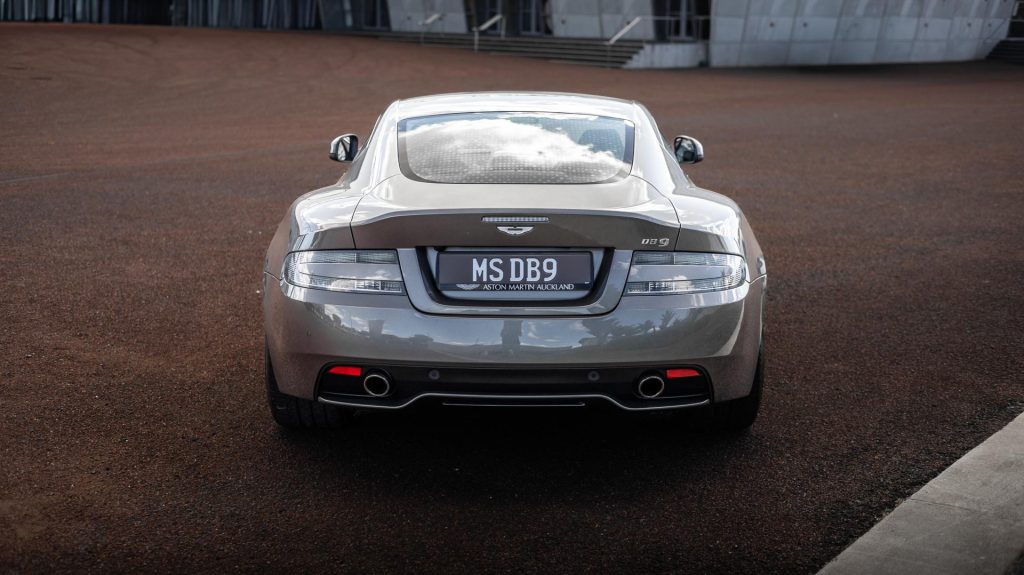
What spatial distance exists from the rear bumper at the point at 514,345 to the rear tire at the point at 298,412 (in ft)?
1.29

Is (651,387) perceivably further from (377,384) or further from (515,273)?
(377,384)

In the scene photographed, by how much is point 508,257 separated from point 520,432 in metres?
1.07

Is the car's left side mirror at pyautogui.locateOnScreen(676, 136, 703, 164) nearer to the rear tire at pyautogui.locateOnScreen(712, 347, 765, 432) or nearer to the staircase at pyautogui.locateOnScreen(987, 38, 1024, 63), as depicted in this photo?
the rear tire at pyautogui.locateOnScreen(712, 347, 765, 432)

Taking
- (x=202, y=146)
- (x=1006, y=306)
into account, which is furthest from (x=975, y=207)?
(x=202, y=146)

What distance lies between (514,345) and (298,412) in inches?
43.9

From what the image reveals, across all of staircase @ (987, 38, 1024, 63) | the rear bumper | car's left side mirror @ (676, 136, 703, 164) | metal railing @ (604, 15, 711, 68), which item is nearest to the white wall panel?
staircase @ (987, 38, 1024, 63)

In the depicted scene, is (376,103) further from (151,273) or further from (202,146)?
(151,273)

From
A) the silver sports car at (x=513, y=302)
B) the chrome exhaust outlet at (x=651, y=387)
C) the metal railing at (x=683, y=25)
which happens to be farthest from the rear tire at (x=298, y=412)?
the metal railing at (x=683, y=25)

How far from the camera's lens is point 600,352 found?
3.76m

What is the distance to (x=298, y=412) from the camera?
14.4 feet

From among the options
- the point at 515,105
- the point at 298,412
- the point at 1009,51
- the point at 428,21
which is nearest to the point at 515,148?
the point at 515,105

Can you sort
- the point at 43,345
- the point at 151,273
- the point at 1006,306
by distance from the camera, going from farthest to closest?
the point at 151,273 < the point at 1006,306 < the point at 43,345

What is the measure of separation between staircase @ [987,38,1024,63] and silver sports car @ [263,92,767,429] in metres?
49.9

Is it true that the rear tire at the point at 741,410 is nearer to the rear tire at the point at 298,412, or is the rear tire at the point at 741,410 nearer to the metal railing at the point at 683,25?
the rear tire at the point at 298,412
